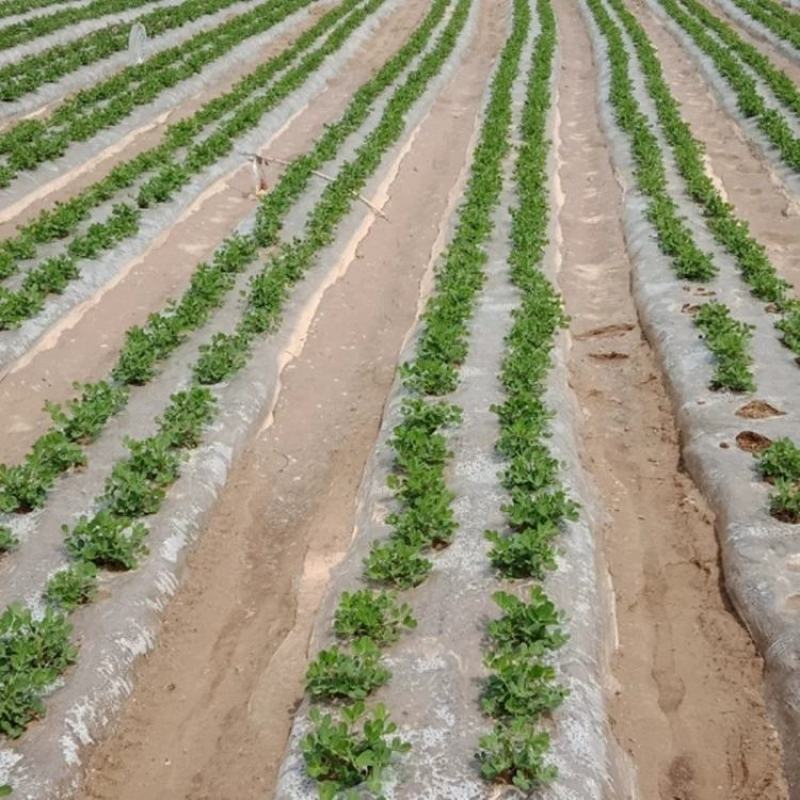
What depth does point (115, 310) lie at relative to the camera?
1327 centimetres

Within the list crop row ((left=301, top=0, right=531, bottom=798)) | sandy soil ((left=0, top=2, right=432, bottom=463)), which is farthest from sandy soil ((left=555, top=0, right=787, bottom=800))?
sandy soil ((left=0, top=2, right=432, bottom=463))

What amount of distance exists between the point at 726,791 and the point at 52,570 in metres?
5.24

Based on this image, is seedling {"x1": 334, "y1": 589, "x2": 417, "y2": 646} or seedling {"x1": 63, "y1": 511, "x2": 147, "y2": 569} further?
seedling {"x1": 63, "y1": 511, "x2": 147, "y2": 569}

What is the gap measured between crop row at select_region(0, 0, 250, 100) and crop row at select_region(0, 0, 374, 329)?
175 inches

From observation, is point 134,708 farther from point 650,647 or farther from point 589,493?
point 589,493

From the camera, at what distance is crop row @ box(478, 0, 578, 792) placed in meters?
5.56

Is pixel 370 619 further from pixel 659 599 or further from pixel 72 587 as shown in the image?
pixel 659 599

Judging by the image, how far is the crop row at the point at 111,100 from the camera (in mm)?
18656

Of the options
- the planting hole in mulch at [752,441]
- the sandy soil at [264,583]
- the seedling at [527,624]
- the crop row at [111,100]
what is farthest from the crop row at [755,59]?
the seedling at [527,624]

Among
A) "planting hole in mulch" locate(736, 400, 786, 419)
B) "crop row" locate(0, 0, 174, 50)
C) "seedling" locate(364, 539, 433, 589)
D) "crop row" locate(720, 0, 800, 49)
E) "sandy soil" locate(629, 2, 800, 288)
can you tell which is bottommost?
"crop row" locate(720, 0, 800, 49)

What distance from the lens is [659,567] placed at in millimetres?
8211

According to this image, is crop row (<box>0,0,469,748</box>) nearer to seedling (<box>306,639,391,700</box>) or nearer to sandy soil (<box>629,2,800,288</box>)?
seedling (<box>306,639,391,700</box>)

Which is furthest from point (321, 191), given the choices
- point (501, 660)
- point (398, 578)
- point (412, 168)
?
point (501, 660)

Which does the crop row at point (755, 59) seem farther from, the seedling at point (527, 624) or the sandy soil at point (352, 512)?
the seedling at point (527, 624)
